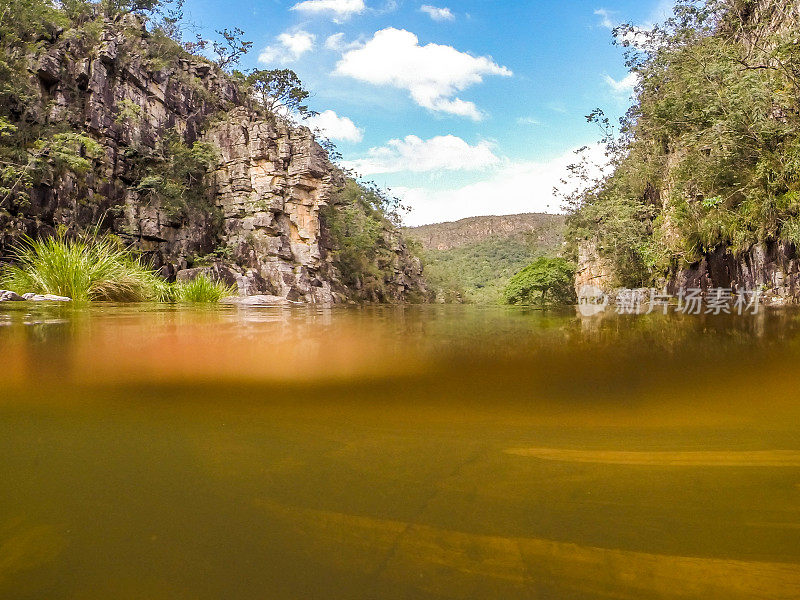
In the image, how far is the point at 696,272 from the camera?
314 inches

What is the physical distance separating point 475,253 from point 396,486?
51.0 m

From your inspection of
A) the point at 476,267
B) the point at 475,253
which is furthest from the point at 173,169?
the point at 475,253

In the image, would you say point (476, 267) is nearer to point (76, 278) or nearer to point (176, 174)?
point (176, 174)

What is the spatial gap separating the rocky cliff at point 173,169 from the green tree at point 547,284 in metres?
7.31

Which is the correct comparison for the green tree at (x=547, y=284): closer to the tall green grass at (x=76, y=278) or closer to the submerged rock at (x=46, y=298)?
the tall green grass at (x=76, y=278)

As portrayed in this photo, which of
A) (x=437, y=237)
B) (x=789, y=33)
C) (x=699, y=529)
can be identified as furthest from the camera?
(x=437, y=237)

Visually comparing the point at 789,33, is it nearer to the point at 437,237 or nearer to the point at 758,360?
the point at 758,360

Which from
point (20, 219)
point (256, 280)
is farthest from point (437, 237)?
point (20, 219)

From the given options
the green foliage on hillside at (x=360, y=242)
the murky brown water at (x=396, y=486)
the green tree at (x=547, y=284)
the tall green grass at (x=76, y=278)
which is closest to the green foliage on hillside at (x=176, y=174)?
the green foliage on hillside at (x=360, y=242)

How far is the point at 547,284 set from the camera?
61.6ft

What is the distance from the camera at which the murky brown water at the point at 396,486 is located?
31cm

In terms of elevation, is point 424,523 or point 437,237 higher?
point 437,237

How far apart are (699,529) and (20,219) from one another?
559 inches

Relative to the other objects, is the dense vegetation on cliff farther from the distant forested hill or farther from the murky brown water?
the distant forested hill
